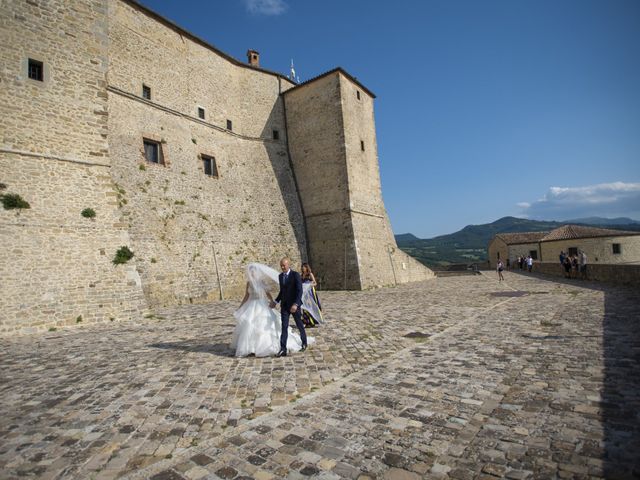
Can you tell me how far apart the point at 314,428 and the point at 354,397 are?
921 mm

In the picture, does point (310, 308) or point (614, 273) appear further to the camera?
point (614, 273)

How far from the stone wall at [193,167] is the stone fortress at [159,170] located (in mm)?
78

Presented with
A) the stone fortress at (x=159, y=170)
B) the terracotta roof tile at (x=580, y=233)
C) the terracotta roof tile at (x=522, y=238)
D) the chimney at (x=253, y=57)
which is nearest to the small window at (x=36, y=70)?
the stone fortress at (x=159, y=170)

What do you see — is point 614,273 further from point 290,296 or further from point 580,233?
point 580,233

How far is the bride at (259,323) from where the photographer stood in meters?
6.39

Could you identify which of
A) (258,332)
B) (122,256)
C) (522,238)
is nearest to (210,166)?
(122,256)

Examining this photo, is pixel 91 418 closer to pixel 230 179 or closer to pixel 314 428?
pixel 314 428

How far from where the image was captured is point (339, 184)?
21.8 metres

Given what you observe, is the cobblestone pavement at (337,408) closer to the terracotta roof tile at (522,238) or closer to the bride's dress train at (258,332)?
the bride's dress train at (258,332)

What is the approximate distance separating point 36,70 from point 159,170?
19.6 feet

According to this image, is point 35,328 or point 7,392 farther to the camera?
point 35,328

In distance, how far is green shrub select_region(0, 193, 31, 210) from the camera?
31.7 feet

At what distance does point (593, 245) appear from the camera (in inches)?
1436

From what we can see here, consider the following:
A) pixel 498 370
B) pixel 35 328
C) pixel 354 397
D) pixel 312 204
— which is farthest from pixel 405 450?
pixel 312 204
